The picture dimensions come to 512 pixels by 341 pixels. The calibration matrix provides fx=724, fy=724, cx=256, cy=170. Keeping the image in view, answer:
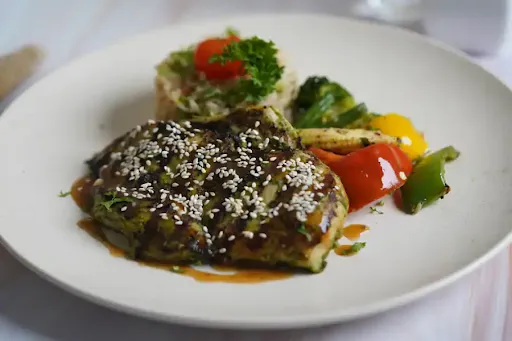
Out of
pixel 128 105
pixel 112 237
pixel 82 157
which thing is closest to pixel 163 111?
pixel 128 105

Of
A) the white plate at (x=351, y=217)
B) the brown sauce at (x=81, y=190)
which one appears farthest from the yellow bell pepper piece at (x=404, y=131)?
the brown sauce at (x=81, y=190)

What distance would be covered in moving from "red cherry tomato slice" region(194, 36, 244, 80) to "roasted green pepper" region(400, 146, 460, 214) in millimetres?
1359

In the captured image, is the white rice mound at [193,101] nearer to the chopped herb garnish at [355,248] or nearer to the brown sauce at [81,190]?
the brown sauce at [81,190]

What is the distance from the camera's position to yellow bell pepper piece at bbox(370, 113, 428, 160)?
13.9 feet

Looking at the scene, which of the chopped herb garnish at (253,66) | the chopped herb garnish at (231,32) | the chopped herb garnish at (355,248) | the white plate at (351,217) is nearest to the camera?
the white plate at (351,217)

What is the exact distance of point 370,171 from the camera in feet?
12.5

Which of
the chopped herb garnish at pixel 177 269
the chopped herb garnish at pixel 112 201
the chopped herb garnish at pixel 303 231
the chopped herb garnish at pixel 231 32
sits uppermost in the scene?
the chopped herb garnish at pixel 231 32

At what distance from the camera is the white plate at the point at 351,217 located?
309 centimetres

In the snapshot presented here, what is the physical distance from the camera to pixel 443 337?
3.15 metres

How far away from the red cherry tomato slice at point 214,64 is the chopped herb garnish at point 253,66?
0.12 m

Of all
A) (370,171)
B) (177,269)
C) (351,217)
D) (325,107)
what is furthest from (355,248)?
(325,107)

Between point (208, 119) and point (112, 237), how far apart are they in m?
0.92

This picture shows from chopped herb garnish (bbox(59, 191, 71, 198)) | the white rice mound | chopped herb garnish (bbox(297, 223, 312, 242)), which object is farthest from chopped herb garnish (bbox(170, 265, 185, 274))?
the white rice mound

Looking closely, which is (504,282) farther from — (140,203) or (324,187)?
(140,203)
